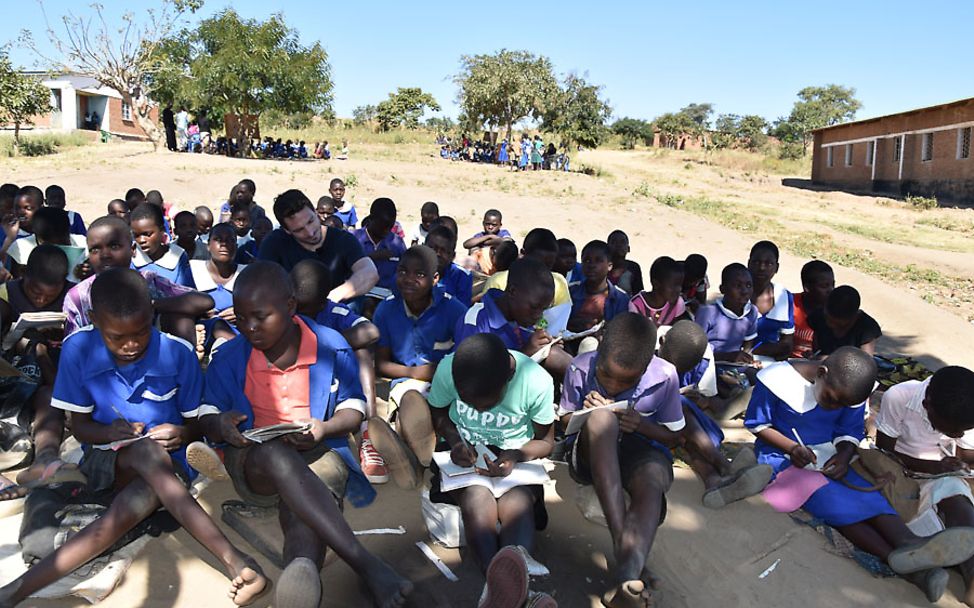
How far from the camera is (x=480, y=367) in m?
2.78

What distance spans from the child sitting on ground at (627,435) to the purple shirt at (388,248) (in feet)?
9.75

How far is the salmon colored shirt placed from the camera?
289cm

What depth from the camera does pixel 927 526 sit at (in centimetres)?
312

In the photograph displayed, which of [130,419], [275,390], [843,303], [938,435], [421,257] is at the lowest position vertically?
[938,435]

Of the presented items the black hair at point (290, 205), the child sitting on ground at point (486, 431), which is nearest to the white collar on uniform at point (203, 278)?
the black hair at point (290, 205)

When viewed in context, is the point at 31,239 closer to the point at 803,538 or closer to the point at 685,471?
the point at 685,471

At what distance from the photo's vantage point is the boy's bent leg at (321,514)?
246 centimetres

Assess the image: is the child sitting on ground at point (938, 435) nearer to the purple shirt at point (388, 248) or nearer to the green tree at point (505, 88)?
the purple shirt at point (388, 248)

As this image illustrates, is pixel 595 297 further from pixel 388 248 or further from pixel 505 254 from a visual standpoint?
pixel 388 248

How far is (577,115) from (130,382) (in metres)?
28.8

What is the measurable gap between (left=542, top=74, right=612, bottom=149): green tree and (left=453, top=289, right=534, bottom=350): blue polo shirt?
964 inches

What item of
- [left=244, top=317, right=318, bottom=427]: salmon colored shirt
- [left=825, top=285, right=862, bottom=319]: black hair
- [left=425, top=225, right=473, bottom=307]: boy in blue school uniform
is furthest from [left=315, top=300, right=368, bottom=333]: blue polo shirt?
[left=825, top=285, right=862, bottom=319]: black hair

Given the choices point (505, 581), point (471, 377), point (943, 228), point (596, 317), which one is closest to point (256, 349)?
point (471, 377)

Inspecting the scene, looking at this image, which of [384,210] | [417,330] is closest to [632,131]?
[384,210]
